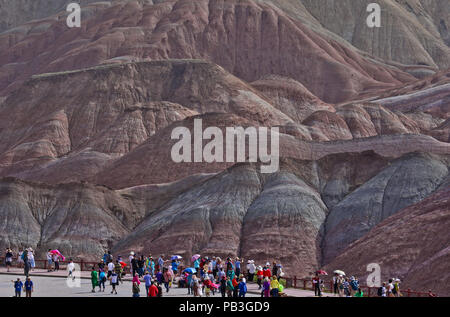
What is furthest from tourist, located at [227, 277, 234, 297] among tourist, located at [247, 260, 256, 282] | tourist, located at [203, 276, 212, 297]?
tourist, located at [247, 260, 256, 282]

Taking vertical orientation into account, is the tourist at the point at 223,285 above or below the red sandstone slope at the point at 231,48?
below

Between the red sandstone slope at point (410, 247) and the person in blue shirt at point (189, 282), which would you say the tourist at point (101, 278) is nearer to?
the person in blue shirt at point (189, 282)

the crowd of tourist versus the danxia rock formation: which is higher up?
the danxia rock formation

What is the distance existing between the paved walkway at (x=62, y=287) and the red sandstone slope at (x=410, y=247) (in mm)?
15298

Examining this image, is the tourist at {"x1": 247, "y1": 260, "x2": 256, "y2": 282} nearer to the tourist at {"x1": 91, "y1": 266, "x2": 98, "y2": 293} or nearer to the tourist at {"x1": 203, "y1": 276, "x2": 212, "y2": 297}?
the tourist at {"x1": 203, "y1": 276, "x2": 212, "y2": 297}

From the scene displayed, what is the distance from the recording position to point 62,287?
47.4 metres

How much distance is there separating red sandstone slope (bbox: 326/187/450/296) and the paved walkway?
15.3 meters

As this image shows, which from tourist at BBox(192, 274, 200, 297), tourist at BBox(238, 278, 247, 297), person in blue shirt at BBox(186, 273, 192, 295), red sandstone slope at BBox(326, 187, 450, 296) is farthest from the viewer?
red sandstone slope at BBox(326, 187, 450, 296)

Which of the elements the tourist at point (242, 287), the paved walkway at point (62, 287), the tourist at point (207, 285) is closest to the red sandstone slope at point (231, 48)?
the paved walkway at point (62, 287)

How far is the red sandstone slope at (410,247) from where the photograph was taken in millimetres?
63391

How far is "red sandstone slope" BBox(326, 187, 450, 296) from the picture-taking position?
6339 cm

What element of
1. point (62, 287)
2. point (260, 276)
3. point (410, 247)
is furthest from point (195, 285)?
point (410, 247)

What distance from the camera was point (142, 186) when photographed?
340 ft
